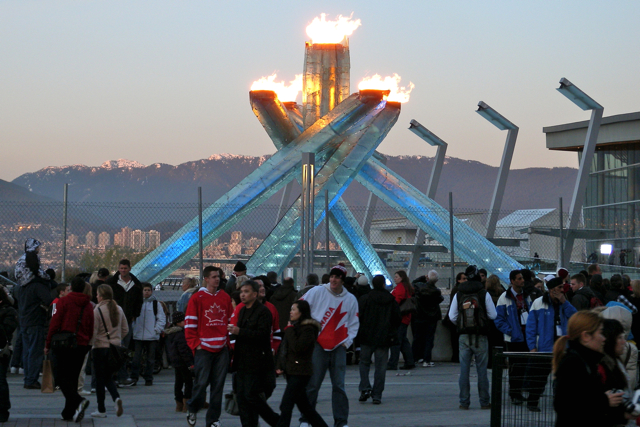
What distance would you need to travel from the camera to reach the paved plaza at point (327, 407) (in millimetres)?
8641

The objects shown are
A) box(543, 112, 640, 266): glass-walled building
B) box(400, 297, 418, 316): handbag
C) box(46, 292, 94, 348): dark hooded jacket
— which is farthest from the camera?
box(543, 112, 640, 266): glass-walled building

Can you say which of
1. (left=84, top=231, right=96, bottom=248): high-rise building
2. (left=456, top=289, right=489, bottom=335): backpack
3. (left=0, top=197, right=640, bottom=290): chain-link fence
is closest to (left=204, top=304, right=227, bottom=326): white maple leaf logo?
(left=456, top=289, right=489, bottom=335): backpack

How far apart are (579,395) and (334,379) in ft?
13.4

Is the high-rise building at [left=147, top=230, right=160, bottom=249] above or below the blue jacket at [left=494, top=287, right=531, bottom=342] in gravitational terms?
above

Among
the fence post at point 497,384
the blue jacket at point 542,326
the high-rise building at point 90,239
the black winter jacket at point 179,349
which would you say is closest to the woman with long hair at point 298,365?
the fence post at point 497,384

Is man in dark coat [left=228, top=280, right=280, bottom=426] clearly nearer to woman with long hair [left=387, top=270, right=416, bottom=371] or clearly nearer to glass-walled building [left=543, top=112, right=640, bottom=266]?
woman with long hair [left=387, top=270, right=416, bottom=371]

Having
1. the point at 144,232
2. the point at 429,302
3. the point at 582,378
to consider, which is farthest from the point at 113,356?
the point at 144,232

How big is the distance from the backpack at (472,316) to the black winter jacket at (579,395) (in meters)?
4.83

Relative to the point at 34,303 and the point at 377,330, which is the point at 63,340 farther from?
the point at 377,330

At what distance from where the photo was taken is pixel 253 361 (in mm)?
7531

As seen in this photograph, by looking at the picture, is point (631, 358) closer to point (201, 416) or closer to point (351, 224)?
point (201, 416)

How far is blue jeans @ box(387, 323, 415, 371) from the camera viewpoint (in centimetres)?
1352

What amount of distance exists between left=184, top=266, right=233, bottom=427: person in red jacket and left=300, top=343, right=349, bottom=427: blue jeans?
88 centimetres

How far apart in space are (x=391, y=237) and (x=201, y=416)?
189 ft
